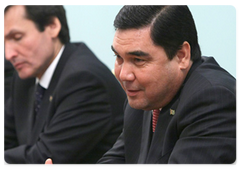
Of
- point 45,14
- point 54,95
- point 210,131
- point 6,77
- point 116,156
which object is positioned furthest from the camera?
point 6,77

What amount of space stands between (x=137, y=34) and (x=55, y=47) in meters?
1.07

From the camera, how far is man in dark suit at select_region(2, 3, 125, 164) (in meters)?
2.00

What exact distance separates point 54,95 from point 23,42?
34cm

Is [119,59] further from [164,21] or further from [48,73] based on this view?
[48,73]

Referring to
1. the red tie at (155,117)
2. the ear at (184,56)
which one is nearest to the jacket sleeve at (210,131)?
the ear at (184,56)

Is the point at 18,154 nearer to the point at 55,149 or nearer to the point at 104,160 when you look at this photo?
the point at 55,149

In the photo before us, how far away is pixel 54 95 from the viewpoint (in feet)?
6.96

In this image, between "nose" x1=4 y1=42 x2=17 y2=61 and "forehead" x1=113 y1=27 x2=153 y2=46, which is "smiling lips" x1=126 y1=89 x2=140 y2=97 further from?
"nose" x1=4 y1=42 x2=17 y2=61

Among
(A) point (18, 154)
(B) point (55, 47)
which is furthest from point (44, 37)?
(A) point (18, 154)

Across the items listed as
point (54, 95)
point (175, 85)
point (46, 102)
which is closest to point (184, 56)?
point (175, 85)

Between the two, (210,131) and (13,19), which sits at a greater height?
(13,19)

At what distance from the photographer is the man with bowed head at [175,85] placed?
1.20 metres

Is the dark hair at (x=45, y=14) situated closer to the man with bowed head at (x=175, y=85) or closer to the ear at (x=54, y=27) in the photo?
the ear at (x=54, y=27)

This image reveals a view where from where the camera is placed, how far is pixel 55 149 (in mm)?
1970
